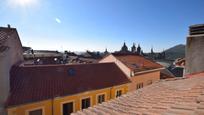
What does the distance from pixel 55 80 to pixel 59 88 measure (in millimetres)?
1147

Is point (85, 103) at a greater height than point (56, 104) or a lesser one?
lesser

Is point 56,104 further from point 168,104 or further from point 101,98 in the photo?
point 168,104

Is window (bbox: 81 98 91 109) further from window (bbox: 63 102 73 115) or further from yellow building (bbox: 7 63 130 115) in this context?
window (bbox: 63 102 73 115)

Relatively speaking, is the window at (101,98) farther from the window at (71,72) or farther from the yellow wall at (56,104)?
the window at (71,72)

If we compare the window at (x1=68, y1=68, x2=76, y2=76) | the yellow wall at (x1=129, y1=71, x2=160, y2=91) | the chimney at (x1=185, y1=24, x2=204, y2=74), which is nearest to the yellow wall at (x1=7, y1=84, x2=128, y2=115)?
the window at (x1=68, y1=68, x2=76, y2=76)

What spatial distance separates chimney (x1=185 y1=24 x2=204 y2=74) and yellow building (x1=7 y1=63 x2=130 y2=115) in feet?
31.8

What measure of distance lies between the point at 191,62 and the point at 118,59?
14.1m

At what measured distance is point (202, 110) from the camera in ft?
7.62

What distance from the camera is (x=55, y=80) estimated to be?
15.1 metres

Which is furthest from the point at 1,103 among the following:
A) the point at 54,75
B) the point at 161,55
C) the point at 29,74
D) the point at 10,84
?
the point at 161,55

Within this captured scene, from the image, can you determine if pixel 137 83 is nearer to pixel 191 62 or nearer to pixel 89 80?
pixel 89 80

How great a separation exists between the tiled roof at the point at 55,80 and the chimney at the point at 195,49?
9.73 m

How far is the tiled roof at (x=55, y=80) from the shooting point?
1252 centimetres

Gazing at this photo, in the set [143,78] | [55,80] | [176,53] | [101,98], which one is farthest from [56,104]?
[176,53]
